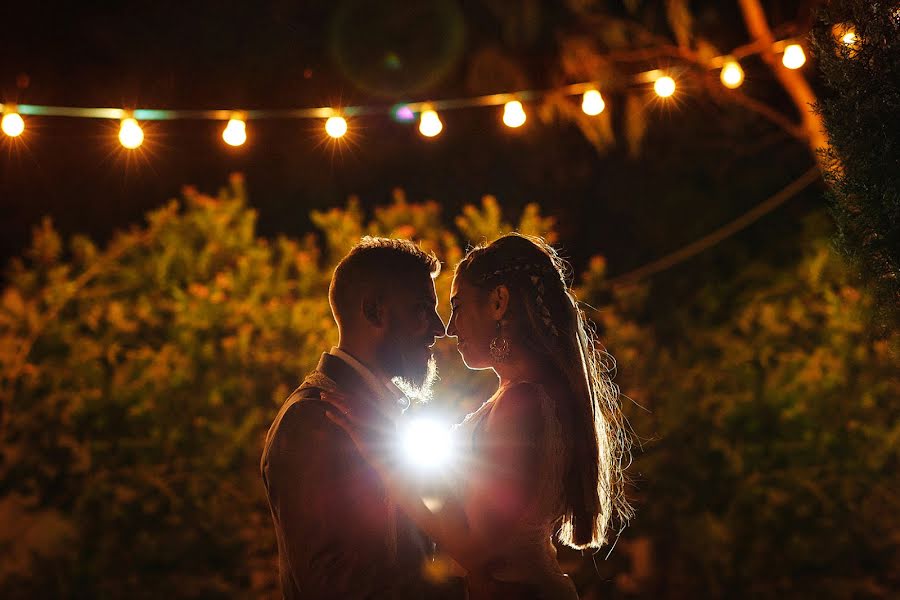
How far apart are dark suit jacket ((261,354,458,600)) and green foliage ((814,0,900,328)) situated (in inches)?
60.9

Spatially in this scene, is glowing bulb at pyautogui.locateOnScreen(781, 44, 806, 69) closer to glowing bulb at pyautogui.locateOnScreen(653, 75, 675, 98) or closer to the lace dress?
glowing bulb at pyautogui.locateOnScreen(653, 75, 675, 98)

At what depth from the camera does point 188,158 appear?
12578 millimetres

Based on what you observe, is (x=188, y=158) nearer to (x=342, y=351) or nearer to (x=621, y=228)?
(x=621, y=228)

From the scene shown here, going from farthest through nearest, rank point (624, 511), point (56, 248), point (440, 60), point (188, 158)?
point (188, 158), point (440, 60), point (56, 248), point (624, 511)

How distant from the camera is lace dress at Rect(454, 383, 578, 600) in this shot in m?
2.92

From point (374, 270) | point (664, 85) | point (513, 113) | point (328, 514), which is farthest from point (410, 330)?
point (664, 85)

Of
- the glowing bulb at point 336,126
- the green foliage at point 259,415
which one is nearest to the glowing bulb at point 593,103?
the glowing bulb at point 336,126

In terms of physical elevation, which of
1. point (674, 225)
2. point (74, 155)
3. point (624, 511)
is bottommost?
point (624, 511)

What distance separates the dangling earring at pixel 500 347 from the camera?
308cm

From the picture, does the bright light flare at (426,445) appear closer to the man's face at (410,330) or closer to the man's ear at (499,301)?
the man's face at (410,330)

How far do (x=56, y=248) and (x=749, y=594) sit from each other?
19.8 ft

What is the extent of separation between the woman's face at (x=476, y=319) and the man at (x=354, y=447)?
101 millimetres

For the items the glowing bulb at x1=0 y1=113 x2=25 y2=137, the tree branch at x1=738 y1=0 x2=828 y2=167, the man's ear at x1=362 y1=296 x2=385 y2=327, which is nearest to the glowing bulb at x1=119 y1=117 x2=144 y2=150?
the glowing bulb at x1=0 y1=113 x2=25 y2=137

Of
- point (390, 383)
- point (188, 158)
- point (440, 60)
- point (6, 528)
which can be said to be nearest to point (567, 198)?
point (440, 60)
